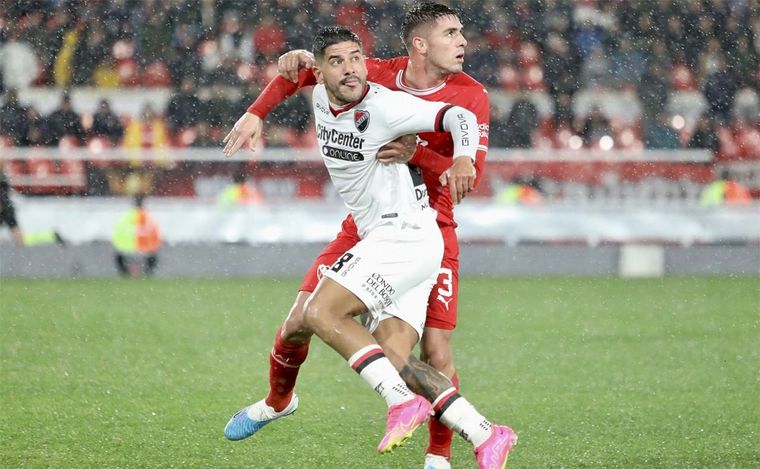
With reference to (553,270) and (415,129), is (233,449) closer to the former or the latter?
(415,129)

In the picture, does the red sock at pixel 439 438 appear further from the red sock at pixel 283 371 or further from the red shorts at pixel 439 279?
the red sock at pixel 283 371

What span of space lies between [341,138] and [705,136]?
11589 mm

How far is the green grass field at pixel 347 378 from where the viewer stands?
5445 millimetres

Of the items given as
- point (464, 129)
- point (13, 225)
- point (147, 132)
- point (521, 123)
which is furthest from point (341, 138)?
point (521, 123)

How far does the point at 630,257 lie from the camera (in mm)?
14078

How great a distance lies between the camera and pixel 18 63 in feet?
53.2

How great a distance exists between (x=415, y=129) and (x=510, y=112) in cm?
1101

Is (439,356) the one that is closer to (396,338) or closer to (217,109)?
(396,338)

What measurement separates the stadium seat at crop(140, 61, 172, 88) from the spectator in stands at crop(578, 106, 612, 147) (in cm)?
542

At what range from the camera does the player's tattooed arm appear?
4.60m

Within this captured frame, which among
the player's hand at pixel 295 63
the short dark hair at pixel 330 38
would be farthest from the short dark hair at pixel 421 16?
the short dark hair at pixel 330 38

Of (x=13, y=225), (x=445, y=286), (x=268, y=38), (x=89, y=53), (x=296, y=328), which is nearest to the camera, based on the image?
(x=296, y=328)

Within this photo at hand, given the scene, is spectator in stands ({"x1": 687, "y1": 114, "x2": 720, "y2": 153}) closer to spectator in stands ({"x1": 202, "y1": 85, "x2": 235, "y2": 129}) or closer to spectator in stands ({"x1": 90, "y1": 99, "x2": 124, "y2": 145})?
spectator in stands ({"x1": 202, "y1": 85, "x2": 235, "y2": 129})

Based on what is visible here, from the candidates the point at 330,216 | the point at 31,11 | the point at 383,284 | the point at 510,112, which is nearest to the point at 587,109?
the point at 510,112
